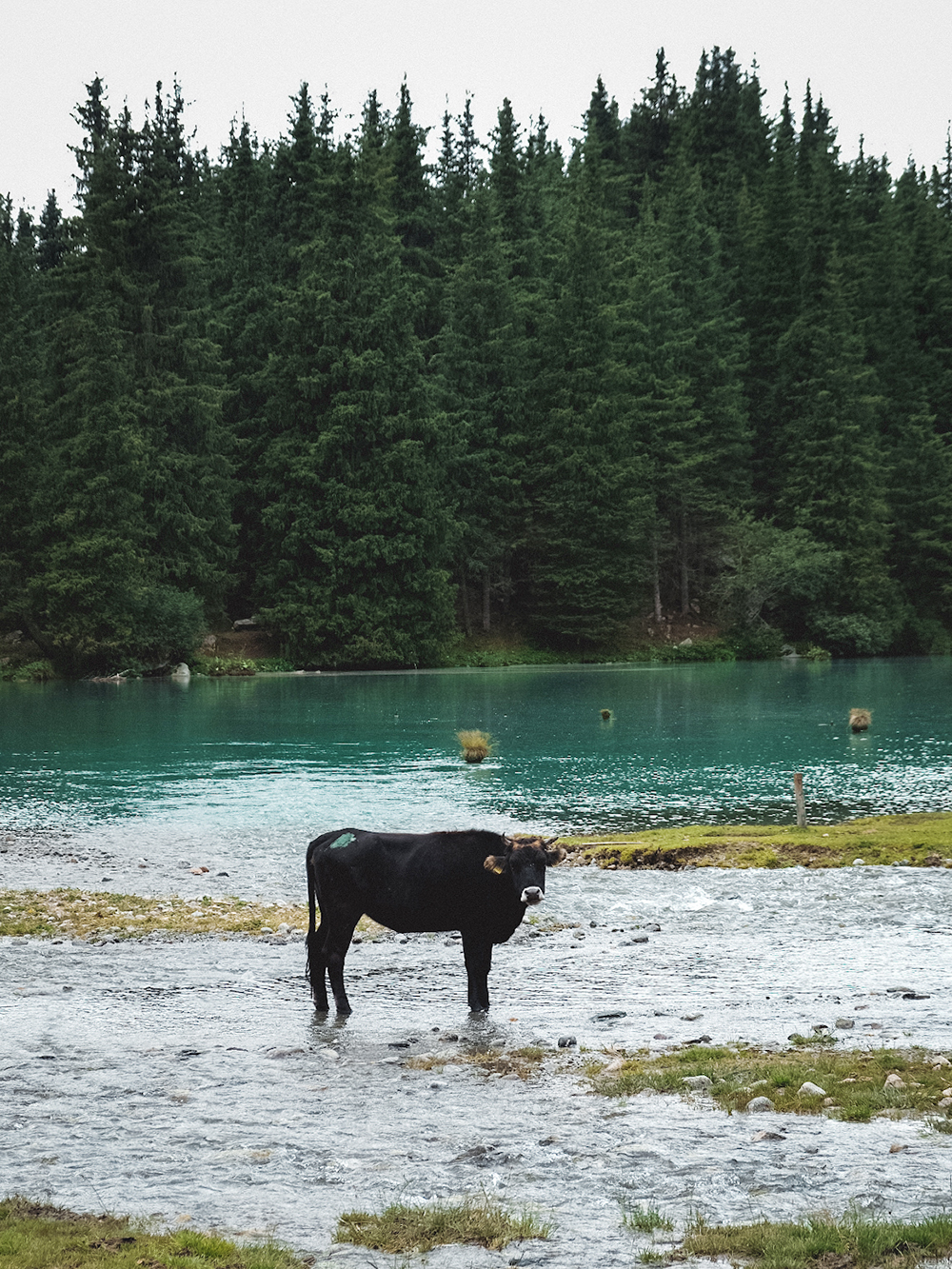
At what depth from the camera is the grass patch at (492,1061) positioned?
9961 millimetres

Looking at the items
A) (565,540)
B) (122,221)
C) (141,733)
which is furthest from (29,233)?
(141,733)

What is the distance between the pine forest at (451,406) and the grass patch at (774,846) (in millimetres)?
57711

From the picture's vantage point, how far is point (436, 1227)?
6.68 meters

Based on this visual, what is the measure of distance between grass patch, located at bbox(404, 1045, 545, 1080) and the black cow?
135 cm

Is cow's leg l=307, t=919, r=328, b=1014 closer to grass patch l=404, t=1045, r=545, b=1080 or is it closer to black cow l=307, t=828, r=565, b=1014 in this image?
black cow l=307, t=828, r=565, b=1014

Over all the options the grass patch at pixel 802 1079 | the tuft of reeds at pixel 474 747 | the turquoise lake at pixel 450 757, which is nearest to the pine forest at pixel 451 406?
the turquoise lake at pixel 450 757

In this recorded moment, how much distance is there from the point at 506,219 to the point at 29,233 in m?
53.9

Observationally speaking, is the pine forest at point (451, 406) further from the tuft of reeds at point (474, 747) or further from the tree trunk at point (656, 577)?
the tuft of reeds at point (474, 747)

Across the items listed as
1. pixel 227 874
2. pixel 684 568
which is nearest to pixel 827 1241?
pixel 227 874

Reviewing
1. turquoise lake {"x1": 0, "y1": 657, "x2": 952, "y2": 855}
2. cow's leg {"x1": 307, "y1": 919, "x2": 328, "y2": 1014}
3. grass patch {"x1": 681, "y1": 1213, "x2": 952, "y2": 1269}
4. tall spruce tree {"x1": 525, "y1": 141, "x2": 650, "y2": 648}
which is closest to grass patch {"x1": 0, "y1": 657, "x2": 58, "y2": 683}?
turquoise lake {"x1": 0, "y1": 657, "x2": 952, "y2": 855}

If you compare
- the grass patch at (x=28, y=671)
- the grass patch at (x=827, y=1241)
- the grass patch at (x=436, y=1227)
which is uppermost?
the grass patch at (x=28, y=671)

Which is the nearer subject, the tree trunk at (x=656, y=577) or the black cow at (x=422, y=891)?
the black cow at (x=422, y=891)

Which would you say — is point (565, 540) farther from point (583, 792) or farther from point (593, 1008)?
point (593, 1008)

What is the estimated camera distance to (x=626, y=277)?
106062mm
